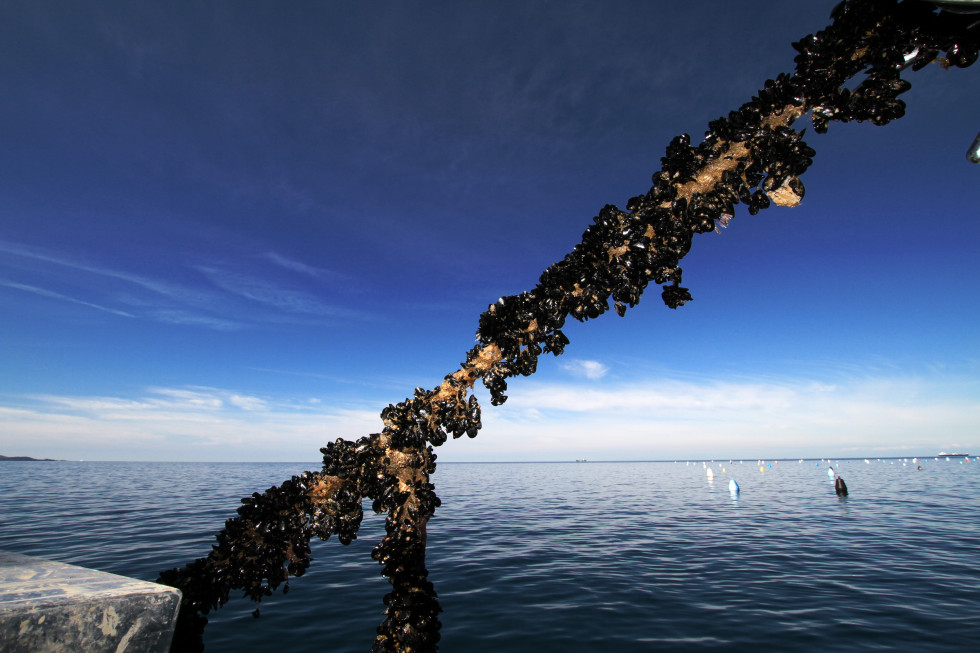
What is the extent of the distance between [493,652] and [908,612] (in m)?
9.67

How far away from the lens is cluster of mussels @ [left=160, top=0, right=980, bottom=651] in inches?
90.5

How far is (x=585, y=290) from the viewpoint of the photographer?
8.38 feet

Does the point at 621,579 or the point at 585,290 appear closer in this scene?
the point at 585,290

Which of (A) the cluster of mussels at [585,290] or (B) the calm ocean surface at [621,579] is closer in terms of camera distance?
(A) the cluster of mussels at [585,290]

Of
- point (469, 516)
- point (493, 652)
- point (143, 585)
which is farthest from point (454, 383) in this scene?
point (469, 516)

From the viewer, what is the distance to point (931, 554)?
604 inches

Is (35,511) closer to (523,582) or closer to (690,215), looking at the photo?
(523,582)

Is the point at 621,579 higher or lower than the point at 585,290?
lower

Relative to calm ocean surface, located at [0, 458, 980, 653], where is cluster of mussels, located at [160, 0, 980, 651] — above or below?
above

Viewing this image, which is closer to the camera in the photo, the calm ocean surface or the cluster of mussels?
the cluster of mussels

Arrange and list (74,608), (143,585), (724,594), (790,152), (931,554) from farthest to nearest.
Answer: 1. (931,554)
2. (724,594)
3. (143,585)
4. (790,152)
5. (74,608)

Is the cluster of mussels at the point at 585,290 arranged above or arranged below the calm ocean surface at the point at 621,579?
above

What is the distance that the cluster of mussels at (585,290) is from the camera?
230cm

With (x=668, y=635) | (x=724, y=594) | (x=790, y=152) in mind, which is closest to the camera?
(x=790, y=152)
